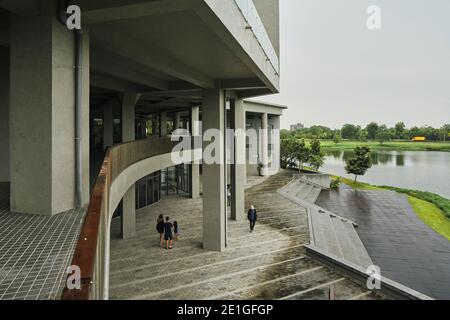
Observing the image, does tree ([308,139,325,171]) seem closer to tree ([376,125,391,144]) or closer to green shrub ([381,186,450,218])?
green shrub ([381,186,450,218])

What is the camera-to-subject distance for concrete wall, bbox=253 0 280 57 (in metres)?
17.8

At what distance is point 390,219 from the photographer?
23.2 m

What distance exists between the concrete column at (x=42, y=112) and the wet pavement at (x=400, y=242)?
11982 millimetres

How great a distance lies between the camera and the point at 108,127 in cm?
2348

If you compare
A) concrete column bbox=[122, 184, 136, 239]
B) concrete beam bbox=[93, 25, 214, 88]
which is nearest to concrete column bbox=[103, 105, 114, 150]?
concrete column bbox=[122, 184, 136, 239]

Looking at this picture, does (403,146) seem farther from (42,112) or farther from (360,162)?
(42,112)

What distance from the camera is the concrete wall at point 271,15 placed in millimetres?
17766

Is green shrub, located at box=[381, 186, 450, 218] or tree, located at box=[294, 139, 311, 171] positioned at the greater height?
tree, located at box=[294, 139, 311, 171]

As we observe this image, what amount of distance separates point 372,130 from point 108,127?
380ft

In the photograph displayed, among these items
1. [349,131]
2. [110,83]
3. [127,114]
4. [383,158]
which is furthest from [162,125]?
[349,131]

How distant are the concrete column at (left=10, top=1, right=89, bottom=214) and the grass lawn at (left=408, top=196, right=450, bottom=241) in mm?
21803

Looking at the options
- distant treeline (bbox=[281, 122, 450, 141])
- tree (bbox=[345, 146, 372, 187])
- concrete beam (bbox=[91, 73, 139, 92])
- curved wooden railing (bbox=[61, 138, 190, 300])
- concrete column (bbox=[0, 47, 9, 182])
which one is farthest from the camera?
distant treeline (bbox=[281, 122, 450, 141])

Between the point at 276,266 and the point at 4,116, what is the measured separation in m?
11.1

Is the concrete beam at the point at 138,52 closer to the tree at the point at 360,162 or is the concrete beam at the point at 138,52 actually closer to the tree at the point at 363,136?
the tree at the point at 360,162
